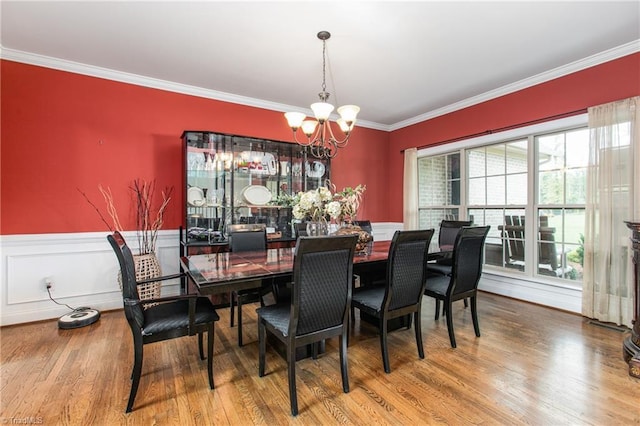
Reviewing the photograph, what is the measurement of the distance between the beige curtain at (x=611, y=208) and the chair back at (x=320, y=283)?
9.28 ft

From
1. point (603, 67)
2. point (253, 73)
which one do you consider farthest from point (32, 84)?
point (603, 67)

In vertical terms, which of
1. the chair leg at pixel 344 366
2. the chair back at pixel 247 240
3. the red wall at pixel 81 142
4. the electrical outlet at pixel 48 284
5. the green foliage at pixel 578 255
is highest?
the red wall at pixel 81 142

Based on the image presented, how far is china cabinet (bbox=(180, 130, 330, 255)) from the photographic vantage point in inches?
142

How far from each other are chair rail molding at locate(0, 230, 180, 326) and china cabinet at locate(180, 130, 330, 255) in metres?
0.82

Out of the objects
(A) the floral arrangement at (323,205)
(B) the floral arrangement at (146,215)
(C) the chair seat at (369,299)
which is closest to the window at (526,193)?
(C) the chair seat at (369,299)

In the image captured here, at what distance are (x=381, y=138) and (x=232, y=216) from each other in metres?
3.15

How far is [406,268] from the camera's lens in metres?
2.22

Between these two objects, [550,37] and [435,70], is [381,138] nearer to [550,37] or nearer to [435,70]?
[435,70]

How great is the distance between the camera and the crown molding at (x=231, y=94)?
297 cm

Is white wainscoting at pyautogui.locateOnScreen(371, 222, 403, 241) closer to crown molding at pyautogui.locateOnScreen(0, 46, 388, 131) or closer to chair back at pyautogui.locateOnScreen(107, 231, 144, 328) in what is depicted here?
crown molding at pyautogui.locateOnScreen(0, 46, 388, 131)

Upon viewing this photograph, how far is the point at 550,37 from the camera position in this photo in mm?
2723

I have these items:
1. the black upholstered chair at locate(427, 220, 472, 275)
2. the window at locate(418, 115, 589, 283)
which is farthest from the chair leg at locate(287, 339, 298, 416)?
the window at locate(418, 115, 589, 283)

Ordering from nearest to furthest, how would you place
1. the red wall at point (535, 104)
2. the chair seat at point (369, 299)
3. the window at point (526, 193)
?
the chair seat at point (369, 299) < the red wall at point (535, 104) < the window at point (526, 193)

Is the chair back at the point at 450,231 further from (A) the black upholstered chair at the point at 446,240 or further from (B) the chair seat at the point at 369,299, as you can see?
(B) the chair seat at the point at 369,299
